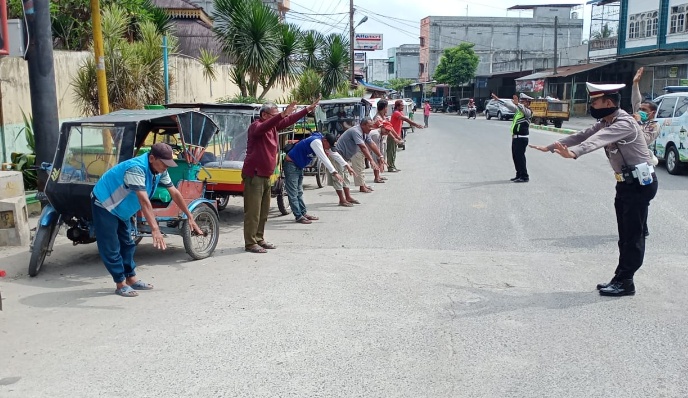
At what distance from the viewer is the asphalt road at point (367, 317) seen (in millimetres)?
4535

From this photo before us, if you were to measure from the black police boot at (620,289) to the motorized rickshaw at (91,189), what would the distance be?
4.51 metres

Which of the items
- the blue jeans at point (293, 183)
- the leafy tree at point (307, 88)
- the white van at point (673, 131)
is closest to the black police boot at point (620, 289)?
the blue jeans at point (293, 183)

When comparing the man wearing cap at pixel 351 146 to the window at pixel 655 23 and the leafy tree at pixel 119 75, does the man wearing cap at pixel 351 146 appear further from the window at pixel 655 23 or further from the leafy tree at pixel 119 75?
the window at pixel 655 23

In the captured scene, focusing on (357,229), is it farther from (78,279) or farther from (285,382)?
(285,382)

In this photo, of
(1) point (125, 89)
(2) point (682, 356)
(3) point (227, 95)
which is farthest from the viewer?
(3) point (227, 95)

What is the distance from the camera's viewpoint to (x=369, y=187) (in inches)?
558

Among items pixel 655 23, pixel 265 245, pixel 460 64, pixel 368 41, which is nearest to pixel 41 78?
pixel 265 245

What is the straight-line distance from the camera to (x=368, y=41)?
82000 millimetres

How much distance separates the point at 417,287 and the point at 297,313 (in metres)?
1.40

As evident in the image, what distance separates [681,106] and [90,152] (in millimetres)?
12990

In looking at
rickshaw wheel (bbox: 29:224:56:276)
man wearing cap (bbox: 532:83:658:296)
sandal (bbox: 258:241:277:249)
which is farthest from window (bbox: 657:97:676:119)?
rickshaw wheel (bbox: 29:224:56:276)

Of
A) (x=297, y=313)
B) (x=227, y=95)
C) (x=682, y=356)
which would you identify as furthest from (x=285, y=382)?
(x=227, y=95)

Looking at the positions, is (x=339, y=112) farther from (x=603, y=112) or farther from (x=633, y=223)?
(x=633, y=223)

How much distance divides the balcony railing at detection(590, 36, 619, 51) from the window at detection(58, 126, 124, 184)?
153 feet
